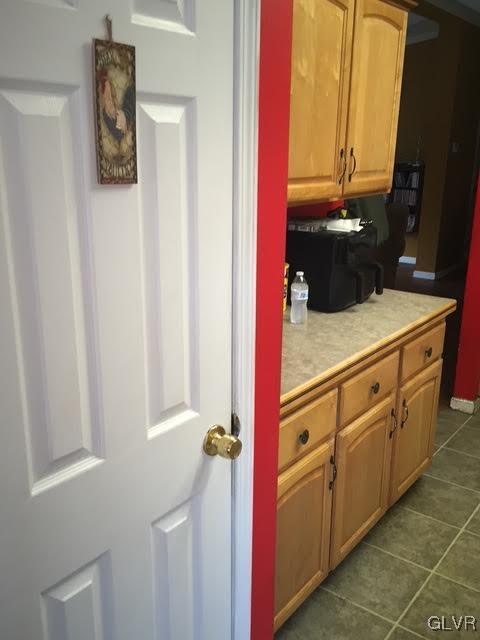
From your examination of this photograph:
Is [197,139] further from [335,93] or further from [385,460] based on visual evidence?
[385,460]

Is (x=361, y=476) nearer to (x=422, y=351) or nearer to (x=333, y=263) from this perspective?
(x=422, y=351)

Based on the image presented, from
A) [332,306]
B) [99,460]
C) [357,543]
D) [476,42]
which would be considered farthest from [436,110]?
[99,460]

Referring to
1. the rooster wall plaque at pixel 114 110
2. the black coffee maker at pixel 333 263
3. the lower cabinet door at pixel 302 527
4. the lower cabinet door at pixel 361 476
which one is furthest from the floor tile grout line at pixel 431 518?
the rooster wall plaque at pixel 114 110

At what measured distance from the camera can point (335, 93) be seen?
1.84 metres

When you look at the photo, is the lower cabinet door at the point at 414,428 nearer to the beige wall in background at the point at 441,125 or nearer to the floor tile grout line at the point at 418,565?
the floor tile grout line at the point at 418,565

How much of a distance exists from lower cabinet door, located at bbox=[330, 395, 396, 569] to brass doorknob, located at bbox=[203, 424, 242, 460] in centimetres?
78

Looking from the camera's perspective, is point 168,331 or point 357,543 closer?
point 168,331

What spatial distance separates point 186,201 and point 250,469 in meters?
0.67

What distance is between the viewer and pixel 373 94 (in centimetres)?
206

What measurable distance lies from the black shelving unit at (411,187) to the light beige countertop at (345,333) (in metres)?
4.58

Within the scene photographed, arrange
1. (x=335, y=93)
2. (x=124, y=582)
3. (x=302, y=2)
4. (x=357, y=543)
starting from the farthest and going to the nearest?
1. (x=357, y=543)
2. (x=335, y=93)
3. (x=302, y=2)
4. (x=124, y=582)

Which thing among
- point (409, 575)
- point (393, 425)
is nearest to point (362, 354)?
point (393, 425)

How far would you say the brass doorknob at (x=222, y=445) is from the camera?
1.20 m

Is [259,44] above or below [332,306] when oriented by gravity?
above
